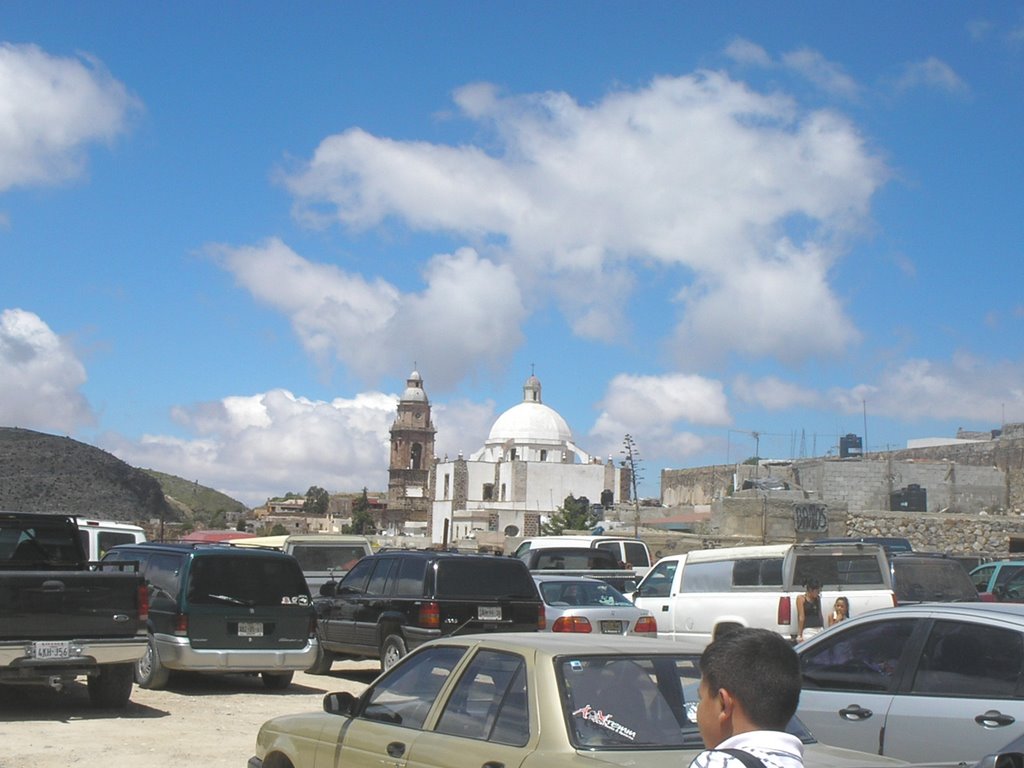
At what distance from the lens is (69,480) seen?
201 ft

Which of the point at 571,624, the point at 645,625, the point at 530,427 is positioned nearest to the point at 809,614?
the point at 645,625

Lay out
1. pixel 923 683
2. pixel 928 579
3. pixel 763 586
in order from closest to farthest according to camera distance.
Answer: pixel 923 683
pixel 763 586
pixel 928 579

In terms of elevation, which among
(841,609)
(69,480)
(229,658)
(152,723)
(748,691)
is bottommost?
(152,723)

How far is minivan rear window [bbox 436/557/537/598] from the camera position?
14.7 m

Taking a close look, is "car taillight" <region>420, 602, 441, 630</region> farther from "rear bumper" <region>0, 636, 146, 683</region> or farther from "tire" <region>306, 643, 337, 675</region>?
"rear bumper" <region>0, 636, 146, 683</region>

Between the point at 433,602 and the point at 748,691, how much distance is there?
36.6ft

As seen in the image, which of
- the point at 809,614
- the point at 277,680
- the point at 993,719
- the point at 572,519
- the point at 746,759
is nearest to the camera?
the point at 746,759

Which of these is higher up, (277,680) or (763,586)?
(763,586)

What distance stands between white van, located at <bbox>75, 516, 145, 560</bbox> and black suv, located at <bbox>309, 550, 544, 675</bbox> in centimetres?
676

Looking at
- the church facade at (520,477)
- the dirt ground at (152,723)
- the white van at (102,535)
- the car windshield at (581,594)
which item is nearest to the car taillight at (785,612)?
the car windshield at (581,594)

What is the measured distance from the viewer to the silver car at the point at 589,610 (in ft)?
51.3

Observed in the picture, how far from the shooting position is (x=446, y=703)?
19.6 feet

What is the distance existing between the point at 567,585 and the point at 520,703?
11681 millimetres

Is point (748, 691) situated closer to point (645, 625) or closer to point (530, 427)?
point (645, 625)
